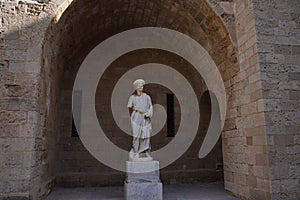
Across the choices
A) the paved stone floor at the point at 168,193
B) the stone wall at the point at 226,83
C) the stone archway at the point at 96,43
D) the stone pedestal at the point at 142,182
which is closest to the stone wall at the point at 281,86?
the stone wall at the point at 226,83

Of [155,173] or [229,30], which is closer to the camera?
[155,173]

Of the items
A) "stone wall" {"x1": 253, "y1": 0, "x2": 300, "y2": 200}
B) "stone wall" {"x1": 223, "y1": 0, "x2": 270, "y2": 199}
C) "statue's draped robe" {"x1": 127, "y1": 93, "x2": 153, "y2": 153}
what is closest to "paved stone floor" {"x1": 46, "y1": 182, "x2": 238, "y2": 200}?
"stone wall" {"x1": 223, "y1": 0, "x2": 270, "y2": 199}

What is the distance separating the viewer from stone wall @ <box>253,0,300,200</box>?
163 inches

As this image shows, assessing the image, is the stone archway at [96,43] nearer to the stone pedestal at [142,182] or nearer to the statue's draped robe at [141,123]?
the statue's draped robe at [141,123]

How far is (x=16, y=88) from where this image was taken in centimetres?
401

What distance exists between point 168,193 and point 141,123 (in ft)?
5.73

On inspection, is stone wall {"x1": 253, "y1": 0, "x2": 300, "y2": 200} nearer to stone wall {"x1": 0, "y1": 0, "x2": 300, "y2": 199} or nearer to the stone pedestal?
stone wall {"x1": 0, "y1": 0, "x2": 300, "y2": 199}

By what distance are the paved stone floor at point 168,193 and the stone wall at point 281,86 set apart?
47.7 inches

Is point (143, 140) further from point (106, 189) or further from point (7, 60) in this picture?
point (7, 60)

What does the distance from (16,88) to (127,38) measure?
3955mm

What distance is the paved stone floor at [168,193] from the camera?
4926 millimetres

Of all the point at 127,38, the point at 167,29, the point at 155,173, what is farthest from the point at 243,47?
the point at 127,38

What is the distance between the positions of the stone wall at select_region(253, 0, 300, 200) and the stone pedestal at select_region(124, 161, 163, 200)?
1.93 metres

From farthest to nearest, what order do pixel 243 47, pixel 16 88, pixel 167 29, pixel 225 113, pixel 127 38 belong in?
pixel 127 38 < pixel 167 29 < pixel 225 113 < pixel 243 47 < pixel 16 88
